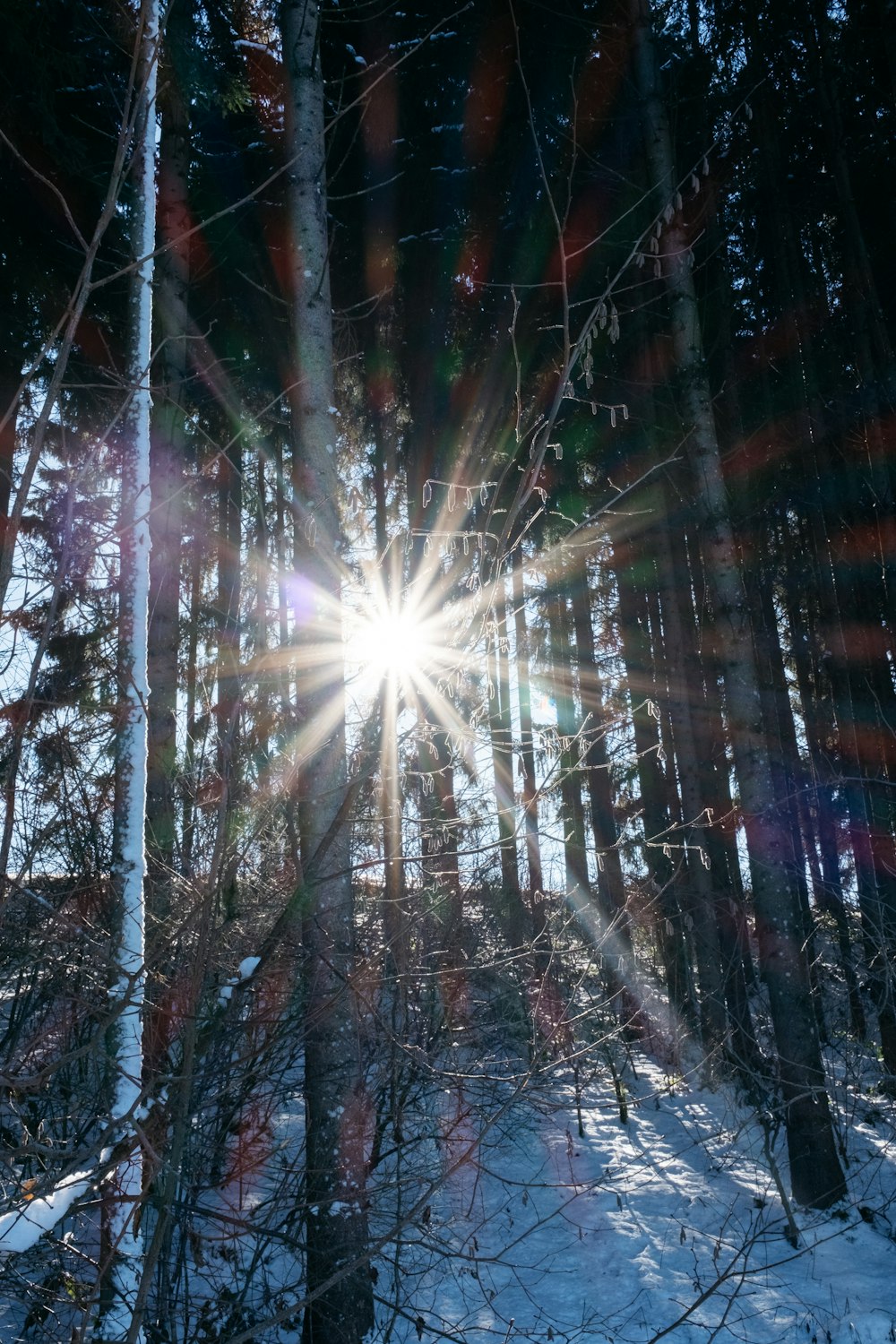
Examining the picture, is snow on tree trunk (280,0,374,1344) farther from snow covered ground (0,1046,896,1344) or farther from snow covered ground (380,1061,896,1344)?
snow covered ground (380,1061,896,1344)

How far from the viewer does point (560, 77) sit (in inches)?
319

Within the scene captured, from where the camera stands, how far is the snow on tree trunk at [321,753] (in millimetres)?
3928

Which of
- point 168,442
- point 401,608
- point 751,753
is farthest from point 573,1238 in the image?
point 168,442

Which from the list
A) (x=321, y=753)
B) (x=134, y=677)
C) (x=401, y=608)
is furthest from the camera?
(x=321, y=753)

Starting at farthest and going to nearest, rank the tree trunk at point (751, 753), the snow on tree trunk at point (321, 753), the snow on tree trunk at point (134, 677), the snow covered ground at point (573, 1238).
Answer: the tree trunk at point (751, 753)
the snow covered ground at point (573, 1238)
the snow on tree trunk at point (321, 753)
the snow on tree trunk at point (134, 677)

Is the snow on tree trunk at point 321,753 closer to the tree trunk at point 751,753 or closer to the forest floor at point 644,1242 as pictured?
the forest floor at point 644,1242

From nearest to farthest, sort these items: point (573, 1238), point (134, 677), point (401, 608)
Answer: point (401, 608) → point (134, 677) → point (573, 1238)

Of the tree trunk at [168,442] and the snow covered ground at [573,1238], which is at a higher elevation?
the tree trunk at [168,442]

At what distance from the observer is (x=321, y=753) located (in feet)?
14.5

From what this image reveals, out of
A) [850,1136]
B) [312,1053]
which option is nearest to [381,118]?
[312,1053]

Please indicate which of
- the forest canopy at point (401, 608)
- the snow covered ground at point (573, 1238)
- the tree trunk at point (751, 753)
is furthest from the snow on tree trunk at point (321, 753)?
the tree trunk at point (751, 753)

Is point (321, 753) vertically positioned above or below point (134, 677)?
above

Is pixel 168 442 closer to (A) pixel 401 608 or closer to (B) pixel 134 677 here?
(B) pixel 134 677

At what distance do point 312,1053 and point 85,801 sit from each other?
1884 millimetres
